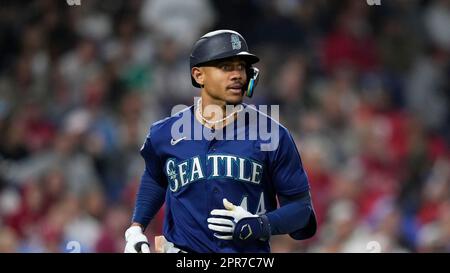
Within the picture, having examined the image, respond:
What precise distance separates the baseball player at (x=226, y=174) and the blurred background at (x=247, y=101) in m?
2.93

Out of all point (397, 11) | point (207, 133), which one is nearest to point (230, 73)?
point (207, 133)

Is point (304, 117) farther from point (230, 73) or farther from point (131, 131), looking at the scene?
point (230, 73)

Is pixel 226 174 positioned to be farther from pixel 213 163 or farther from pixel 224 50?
pixel 224 50

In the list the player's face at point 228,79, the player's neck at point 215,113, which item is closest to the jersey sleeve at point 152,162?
the player's neck at point 215,113

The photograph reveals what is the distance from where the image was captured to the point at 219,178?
4816mm

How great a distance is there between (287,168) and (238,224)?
1.15 feet

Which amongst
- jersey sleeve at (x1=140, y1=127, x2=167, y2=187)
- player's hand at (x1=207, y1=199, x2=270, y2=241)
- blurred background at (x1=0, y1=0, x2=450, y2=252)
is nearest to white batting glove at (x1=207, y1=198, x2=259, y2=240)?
player's hand at (x1=207, y1=199, x2=270, y2=241)

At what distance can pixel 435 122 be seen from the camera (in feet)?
31.4

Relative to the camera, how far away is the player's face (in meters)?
4.83

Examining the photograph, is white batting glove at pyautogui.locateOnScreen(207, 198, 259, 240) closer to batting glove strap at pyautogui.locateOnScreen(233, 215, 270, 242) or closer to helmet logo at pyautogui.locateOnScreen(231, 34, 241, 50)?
batting glove strap at pyautogui.locateOnScreen(233, 215, 270, 242)

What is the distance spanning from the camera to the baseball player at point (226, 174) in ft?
15.6

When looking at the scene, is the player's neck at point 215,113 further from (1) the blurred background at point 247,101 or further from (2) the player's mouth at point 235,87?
(1) the blurred background at point 247,101

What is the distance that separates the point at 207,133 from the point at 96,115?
4.44 m

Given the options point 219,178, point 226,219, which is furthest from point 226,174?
point 226,219
